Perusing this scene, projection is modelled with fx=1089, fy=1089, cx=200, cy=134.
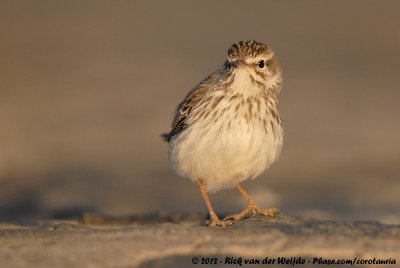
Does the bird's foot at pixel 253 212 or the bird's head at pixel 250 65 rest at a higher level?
the bird's head at pixel 250 65

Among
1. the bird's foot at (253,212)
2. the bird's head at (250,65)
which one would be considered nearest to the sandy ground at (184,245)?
the bird's foot at (253,212)

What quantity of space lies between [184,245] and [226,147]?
205 cm

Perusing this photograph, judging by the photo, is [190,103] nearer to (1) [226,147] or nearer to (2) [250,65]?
(2) [250,65]

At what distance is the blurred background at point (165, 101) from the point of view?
14.8 m

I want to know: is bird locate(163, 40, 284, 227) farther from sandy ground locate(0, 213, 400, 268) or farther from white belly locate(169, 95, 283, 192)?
sandy ground locate(0, 213, 400, 268)

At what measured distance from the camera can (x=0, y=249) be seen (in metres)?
8.58

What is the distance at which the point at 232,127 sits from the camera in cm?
1052

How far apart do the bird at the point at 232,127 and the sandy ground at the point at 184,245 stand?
1.29 metres

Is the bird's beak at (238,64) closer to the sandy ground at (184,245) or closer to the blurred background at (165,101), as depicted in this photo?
the sandy ground at (184,245)

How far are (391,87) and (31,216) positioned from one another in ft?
31.0

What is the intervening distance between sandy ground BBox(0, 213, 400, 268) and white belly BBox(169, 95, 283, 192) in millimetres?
1402

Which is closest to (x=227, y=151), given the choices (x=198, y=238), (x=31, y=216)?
(x=198, y=238)

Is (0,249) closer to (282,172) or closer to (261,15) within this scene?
(282,172)

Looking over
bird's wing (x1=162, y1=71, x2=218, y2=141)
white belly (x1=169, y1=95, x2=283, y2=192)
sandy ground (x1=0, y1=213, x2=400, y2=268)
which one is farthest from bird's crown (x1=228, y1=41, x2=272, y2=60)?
sandy ground (x1=0, y1=213, x2=400, y2=268)
